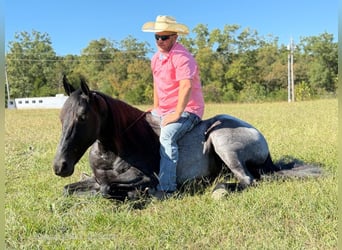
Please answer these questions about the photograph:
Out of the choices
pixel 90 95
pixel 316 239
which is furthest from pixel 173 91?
pixel 316 239

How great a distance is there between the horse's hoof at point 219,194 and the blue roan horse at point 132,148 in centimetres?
31

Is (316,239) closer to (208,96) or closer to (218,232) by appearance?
(218,232)

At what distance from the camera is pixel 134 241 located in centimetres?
271

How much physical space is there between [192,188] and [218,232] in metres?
1.20

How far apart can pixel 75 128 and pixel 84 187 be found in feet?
2.78

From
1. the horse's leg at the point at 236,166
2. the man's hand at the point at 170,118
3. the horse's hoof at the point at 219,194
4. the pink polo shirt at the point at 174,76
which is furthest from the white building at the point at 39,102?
the horse's hoof at the point at 219,194

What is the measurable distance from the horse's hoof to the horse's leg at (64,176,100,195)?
1.08 metres

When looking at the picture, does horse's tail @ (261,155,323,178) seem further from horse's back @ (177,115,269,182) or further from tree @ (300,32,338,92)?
tree @ (300,32,338,92)

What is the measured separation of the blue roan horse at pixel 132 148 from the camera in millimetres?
3279

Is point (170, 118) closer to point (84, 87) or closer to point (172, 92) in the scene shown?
point (172, 92)

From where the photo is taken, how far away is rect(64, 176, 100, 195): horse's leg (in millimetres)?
3773

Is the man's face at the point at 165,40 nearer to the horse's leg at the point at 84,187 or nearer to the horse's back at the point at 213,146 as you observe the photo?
the horse's back at the point at 213,146

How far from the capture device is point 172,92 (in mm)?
3973

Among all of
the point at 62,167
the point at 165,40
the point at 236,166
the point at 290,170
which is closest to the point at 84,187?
the point at 62,167
